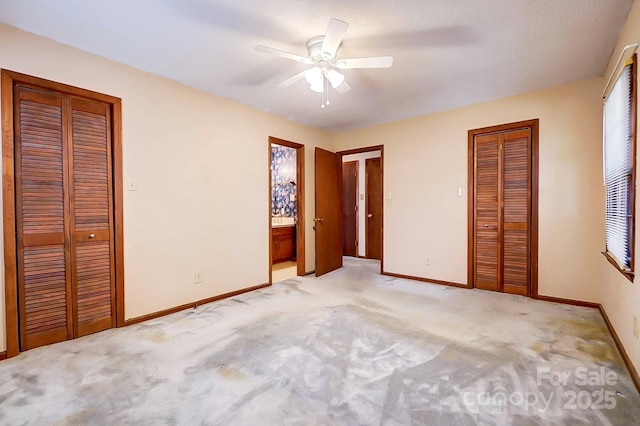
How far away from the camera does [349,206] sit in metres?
6.55

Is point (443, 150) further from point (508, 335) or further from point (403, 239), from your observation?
point (508, 335)

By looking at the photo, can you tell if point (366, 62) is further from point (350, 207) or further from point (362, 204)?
point (350, 207)

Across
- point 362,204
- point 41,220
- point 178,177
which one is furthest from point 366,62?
point 362,204

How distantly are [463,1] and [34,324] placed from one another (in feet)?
12.9

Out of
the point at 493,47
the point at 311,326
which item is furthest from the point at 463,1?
the point at 311,326

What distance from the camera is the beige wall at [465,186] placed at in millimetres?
3084

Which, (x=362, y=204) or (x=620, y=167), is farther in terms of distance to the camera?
(x=362, y=204)

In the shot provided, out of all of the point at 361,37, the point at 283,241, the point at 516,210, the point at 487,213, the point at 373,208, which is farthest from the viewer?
the point at 373,208

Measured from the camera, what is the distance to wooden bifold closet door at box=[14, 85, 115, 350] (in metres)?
2.21

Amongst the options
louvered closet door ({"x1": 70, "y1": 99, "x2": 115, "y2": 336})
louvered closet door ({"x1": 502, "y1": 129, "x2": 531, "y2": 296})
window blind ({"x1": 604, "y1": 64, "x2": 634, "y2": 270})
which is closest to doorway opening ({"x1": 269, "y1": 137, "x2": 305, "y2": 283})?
louvered closet door ({"x1": 70, "y1": 99, "x2": 115, "y2": 336})

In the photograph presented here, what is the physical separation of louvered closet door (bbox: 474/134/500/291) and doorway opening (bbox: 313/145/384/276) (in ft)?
5.02

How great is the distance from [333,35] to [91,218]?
251 cm

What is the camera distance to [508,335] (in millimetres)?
2443

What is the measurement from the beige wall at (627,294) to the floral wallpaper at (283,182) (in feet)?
16.6
